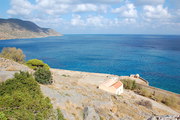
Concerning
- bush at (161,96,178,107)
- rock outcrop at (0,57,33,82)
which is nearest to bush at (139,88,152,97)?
bush at (161,96,178,107)

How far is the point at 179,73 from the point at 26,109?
56449 mm

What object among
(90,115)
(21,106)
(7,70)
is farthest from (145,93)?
(21,106)

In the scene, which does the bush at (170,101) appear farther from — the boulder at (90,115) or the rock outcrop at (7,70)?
the rock outcrop at (7,70)

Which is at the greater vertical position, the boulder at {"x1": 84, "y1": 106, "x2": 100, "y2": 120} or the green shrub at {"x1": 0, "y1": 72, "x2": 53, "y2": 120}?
the green shrub at {"x1": 0, "y1": 72, "x2": 53, "y2": 120}

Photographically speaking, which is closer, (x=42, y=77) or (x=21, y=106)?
(x=21, y=106)

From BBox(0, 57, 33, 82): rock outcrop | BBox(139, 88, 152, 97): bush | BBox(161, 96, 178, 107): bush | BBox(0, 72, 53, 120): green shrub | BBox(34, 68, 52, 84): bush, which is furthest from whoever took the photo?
BBox(139, 88, 152, 97): bush

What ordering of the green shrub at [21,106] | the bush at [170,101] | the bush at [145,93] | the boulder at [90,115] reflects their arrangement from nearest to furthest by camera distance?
the green shrub at [21,106], the boulder at [90,115], the bush at [170,101], the bush at [145,93]

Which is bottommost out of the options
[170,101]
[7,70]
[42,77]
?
[170,101]

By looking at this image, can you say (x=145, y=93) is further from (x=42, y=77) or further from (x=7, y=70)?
(x=7, y=70)

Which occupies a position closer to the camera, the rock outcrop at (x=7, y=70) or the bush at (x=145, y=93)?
the rock outcrop at (x=7, y=70)

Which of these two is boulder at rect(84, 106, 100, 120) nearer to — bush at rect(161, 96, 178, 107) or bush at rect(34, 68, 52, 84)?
bush at rect(34, 68, 52, 84)

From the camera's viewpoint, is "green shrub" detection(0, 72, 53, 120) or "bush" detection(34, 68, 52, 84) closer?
"green shrub" detection(0, 72, 53, 120)

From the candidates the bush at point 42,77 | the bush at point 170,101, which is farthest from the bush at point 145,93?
the bush at point 42,77

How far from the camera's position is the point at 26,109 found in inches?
380
